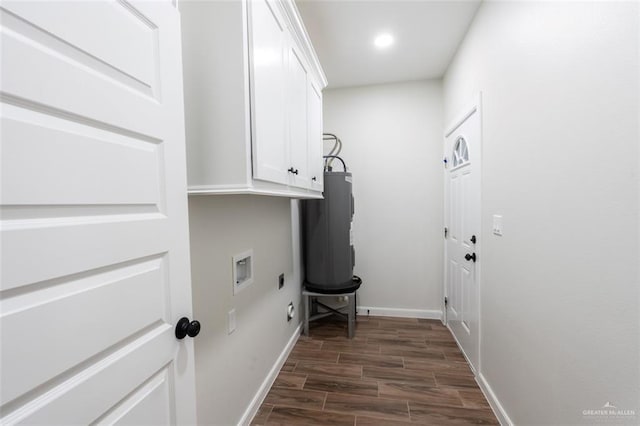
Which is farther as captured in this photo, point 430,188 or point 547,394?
point 430,188

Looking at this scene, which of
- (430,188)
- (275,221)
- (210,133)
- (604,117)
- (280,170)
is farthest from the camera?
(430,188)

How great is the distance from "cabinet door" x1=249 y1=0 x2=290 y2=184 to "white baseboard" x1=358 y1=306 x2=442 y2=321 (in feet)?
7.74

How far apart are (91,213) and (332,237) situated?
2262 mm

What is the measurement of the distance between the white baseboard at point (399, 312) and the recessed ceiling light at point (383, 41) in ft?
9.00

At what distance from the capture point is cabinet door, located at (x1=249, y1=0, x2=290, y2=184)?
113cm

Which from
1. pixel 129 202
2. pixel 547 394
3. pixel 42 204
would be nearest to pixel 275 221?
pixel 129 202

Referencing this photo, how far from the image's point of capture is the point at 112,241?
2.14 ft

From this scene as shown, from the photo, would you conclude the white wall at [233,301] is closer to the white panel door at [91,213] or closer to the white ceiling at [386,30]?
the white panel door at [91,213]

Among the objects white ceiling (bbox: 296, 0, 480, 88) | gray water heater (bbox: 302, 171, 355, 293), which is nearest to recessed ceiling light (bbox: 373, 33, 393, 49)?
white ceiling (bbox: 296, 0, 480, 88)

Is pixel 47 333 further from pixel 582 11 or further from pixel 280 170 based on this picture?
pixel 582 11

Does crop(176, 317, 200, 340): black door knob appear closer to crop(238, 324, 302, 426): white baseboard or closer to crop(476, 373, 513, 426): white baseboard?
crop(238, 324, 302, 426): white baseboard

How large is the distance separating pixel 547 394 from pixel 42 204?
1.91m

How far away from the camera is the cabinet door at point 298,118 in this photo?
1584 millimetres

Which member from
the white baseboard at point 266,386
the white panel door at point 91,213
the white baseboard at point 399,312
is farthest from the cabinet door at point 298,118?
the white baseboard at point 399,312
